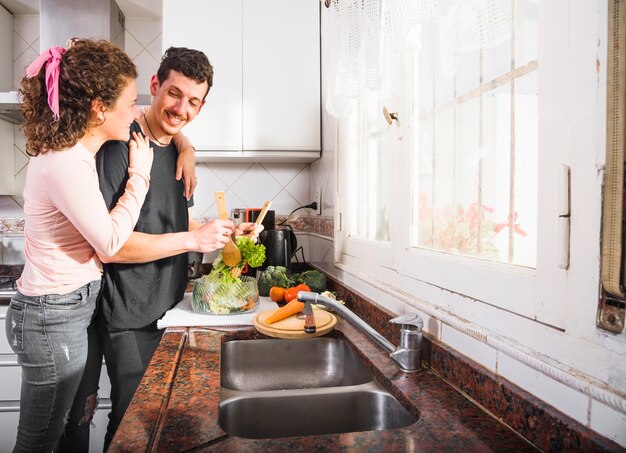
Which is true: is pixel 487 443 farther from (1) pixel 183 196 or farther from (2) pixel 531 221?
(1) pixel 183 196

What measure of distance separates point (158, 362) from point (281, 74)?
1.55 meters

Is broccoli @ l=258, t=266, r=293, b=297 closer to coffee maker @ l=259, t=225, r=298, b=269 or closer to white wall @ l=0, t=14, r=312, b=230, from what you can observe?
coffee maker @ l=259, t=225, r=298, b=269

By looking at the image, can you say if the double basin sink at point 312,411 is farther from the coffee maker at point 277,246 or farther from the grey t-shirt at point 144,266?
the coffee maker at point 277,246

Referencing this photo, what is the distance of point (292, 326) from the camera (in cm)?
120

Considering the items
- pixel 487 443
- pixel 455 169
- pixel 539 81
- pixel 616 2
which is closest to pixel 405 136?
pixel 455 169

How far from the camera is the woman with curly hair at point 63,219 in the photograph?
41.9 inches

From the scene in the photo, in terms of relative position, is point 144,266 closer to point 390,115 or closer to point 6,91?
point 390,115

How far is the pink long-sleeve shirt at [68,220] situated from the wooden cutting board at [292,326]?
43cm

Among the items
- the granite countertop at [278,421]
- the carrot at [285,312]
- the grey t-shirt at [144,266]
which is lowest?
the granite countertop at [278,421]

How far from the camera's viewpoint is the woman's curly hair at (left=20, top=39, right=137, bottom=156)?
1.07 meters

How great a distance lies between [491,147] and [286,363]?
0.78 metres

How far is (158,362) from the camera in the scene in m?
0.98

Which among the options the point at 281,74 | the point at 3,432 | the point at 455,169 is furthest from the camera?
the point at 281,74

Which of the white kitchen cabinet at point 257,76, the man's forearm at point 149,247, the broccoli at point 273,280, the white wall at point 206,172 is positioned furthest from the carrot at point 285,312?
the white wall at point 206,172
